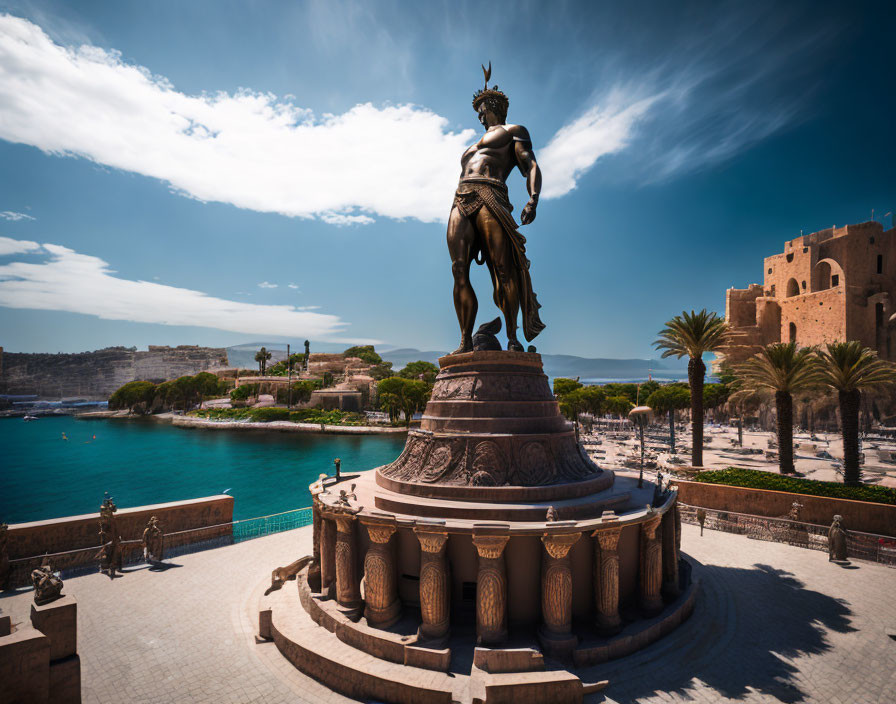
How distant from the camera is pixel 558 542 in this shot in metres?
7.05

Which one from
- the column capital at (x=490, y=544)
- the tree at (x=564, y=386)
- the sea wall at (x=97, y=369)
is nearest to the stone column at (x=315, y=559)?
the column capital at (x=490, y=544)

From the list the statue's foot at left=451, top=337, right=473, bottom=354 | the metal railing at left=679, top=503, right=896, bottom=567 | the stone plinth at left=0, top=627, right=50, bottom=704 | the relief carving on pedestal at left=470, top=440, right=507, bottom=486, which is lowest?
the metal railing at left=679, top=503, right=896, bottom=567

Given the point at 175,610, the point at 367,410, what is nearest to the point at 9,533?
the point at 175,610

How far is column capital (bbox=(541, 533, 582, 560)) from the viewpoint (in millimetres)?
7016

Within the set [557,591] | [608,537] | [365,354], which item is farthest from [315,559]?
[365,354]

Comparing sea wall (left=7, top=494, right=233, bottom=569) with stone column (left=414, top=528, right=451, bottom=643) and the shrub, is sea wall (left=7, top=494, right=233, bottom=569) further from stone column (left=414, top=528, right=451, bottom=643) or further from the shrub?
the shrub

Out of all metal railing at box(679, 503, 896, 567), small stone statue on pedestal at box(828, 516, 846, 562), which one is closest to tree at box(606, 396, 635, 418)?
metal railing at box(679, 503, 896, 567)

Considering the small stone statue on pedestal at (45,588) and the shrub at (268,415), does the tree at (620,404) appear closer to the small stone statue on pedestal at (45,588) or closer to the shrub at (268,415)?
the shrub at (268,415)

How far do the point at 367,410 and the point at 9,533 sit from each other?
235 feet

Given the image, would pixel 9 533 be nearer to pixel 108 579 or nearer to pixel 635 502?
pixel 108 579

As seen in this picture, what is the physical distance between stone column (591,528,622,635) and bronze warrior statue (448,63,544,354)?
188 inches

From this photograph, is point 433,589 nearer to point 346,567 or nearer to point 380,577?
point 380,577

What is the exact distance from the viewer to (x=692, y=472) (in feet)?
77.3

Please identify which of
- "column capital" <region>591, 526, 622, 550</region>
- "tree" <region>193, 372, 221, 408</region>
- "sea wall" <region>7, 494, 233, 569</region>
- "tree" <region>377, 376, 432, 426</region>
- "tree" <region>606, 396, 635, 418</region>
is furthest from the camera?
"tree" <region>193, 372, 221, 408</region>
